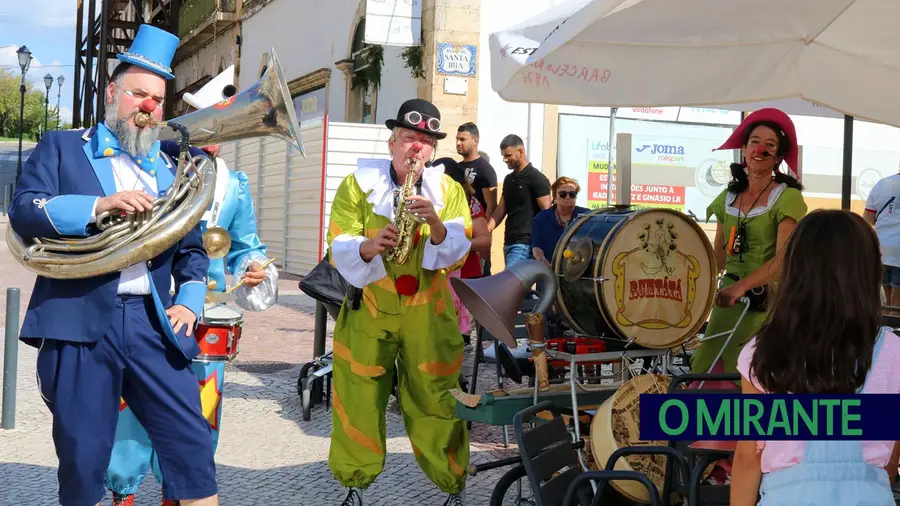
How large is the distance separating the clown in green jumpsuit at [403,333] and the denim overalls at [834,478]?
2.25 metres

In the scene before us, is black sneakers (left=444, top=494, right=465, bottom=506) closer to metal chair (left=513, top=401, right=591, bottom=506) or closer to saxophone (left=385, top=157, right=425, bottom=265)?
metal chair (left=513, top=401, right=591, bottom=506)

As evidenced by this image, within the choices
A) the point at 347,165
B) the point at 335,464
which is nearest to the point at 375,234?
the point at 335,464

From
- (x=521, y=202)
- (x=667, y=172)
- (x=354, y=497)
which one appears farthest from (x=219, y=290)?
(x=667, y=172)

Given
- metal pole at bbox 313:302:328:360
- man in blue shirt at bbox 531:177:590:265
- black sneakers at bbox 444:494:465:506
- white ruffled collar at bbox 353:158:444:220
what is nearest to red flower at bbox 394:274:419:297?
white ruffled collar at bbox 353:158:444:220

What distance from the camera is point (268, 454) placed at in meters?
5.67

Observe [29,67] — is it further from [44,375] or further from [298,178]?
[44,375]

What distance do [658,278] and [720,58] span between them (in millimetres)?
1782

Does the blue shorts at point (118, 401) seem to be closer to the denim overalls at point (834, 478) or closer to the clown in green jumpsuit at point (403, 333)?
the clown in green jumpsuit at point (403, 333)

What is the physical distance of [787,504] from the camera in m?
2.31

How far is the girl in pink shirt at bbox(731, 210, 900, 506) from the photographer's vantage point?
2279mm

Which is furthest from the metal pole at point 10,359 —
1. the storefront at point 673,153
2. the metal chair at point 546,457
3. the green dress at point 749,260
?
the storefront at point 673,153

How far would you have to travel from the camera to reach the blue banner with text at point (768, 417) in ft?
6.59

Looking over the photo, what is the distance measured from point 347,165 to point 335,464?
11484mm

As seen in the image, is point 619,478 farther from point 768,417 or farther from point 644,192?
point 644,192
